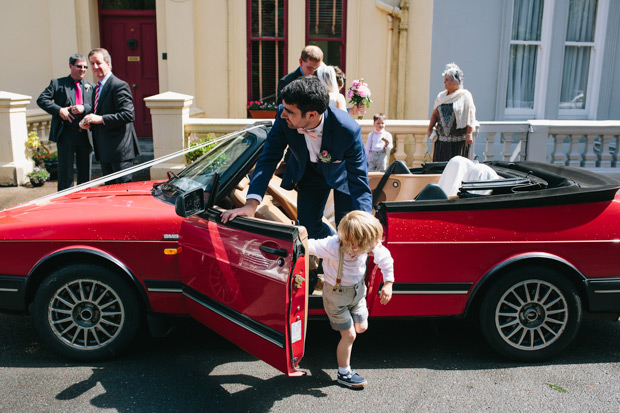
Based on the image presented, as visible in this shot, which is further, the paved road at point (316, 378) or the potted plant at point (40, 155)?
the potted plant at point (40, 155)

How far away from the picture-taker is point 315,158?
3.84m

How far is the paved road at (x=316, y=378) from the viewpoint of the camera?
3.50 m

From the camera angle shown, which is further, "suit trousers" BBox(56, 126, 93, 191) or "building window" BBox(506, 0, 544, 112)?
"building window" BBox(506, 0, 544, 112)

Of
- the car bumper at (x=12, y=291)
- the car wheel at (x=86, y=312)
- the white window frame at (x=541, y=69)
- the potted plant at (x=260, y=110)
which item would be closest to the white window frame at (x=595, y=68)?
the white window frame at (x=541, y=69)

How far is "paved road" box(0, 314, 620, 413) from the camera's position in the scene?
3.50 m

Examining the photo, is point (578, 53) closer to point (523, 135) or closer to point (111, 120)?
point (523, 135)

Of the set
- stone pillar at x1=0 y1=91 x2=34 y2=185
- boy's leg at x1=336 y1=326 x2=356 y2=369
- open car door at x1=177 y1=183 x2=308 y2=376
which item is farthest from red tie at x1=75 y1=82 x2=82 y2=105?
boy's leg at x1=336 y1=326 x2=356 y2=369

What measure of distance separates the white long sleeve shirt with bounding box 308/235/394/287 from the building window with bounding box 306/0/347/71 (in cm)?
909

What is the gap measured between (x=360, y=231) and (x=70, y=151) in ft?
16.1

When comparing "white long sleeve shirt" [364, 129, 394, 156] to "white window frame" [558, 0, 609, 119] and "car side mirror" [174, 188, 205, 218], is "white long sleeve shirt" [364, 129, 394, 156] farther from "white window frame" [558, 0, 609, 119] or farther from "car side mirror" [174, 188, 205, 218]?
"white window frame" [558, 0, 609, 119]

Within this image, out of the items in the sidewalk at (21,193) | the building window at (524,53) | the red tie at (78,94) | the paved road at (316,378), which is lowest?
the paved road at (316,378)

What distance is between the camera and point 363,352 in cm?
422

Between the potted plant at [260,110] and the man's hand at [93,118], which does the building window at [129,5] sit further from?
the man's hand at [93,118]

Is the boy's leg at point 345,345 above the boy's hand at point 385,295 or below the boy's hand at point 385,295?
below
